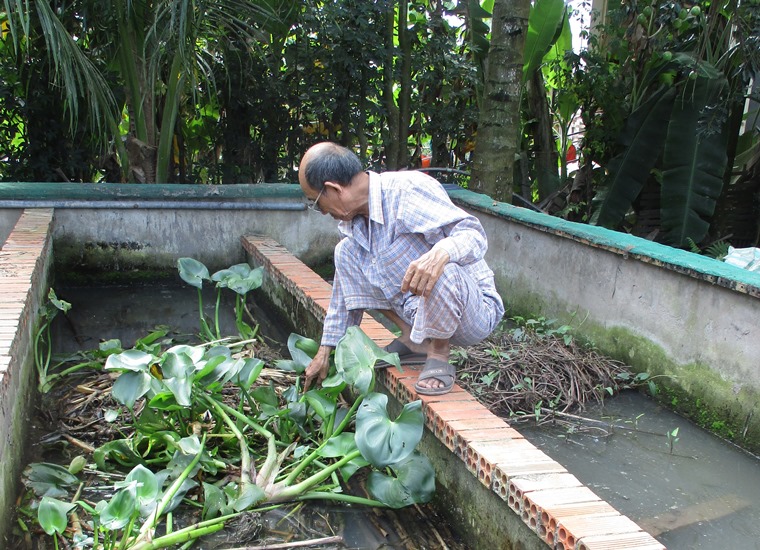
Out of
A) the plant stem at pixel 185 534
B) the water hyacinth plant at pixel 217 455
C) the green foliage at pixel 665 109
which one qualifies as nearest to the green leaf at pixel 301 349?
the water hyacinth plant at pixel 217 455

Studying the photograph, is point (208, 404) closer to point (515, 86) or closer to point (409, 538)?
point (409, 538)

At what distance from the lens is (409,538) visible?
2422 mm

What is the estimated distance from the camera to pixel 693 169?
216 inches

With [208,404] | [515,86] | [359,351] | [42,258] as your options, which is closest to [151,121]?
[42,258]

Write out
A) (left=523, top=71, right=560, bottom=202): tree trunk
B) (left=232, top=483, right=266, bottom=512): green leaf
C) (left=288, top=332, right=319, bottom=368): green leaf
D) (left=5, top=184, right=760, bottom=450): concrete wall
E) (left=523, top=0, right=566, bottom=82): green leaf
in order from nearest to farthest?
(left=232, top=483, right=266, bottom=512): green leaf < (left=288, top=332, right=319, bottom=368): green leaf < (left=5, top=184, right=760, bottom=450): concrete wall < (left=523, top=0, right=566, bottom=82): green leaf < (left=523, top=71, right=560, bottom=202): tree trunk

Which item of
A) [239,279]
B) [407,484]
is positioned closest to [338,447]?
[407,484]

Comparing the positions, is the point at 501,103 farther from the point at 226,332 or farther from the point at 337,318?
the point at 337,318

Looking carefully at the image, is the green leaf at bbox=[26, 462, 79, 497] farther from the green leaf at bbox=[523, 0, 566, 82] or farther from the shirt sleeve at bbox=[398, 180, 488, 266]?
the green leaf at bbox=[523, 0, 566, 82]

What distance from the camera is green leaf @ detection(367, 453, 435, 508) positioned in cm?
241

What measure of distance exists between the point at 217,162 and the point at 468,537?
5.34 m

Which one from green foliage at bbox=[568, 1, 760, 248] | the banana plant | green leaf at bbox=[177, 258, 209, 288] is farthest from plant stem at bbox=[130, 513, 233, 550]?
green foliage at bbox=[568, 1, 760, 248]

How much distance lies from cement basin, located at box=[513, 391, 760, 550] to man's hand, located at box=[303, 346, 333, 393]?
96cm

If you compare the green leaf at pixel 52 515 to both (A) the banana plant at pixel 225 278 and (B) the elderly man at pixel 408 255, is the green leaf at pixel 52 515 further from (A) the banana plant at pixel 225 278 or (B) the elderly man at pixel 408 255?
(A) the banana plant at pixel 225 278

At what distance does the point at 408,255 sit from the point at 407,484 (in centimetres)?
83
